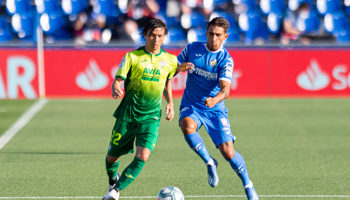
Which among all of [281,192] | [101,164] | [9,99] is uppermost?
[281,192]

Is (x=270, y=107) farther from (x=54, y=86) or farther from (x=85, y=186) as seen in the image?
(x=85, y=186)

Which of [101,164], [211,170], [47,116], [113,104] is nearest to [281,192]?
[211,170]

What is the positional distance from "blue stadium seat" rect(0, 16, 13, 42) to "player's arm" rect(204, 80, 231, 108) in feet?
43.5

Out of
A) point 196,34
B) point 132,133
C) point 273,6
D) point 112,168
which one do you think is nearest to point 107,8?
point 196,34

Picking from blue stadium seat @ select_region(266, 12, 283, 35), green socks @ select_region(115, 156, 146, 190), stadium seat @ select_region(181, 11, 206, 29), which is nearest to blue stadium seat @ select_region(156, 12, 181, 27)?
stadium seat @ select_region(181, 11, 206, 29)

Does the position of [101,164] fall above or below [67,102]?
above

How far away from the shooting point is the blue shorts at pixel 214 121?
7.08 metres

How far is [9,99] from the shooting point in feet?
53.8

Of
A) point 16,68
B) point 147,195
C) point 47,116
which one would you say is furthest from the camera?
point 16,68

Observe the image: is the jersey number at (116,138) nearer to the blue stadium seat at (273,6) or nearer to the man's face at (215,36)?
the man's face at (215,36)

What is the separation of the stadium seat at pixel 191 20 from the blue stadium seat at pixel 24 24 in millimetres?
4239

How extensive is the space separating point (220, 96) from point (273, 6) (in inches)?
539

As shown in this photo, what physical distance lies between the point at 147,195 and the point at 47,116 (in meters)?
7.21

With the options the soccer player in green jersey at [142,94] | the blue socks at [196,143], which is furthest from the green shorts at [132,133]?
the blue socks at [196,143]
